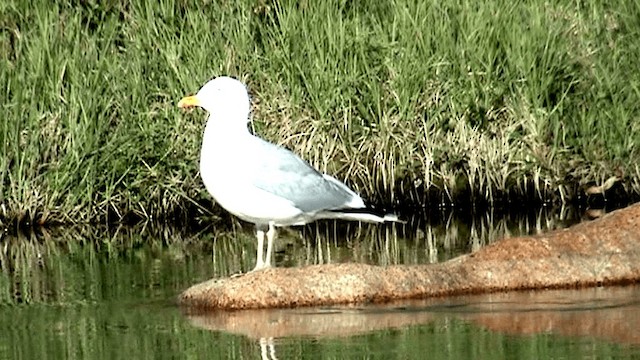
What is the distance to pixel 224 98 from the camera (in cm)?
1087

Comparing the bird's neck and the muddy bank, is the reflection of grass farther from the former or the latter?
the bird's neck

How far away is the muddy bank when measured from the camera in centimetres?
1003

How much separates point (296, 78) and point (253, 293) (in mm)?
4767

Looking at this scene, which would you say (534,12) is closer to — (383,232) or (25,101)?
(383,232)

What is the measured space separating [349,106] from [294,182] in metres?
3.80

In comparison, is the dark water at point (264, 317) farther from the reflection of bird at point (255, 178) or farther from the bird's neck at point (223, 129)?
the bird's neck at point (223, 129)

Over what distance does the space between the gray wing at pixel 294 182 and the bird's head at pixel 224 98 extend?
239mm

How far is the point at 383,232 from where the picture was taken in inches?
557

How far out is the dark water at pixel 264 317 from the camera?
870 centimetres

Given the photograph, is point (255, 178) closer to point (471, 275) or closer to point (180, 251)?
point (471, 275)

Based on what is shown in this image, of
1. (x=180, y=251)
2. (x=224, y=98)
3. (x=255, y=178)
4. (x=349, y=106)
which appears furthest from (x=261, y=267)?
(x=349, y=106)

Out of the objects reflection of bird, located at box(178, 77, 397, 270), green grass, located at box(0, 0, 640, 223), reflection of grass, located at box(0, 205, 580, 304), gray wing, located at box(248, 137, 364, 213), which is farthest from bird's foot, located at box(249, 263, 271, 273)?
green grass, located at box(0, 0, 640, 223)

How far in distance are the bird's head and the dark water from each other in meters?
1.13

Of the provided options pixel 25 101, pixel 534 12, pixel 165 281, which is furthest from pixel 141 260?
pixel 534 12
